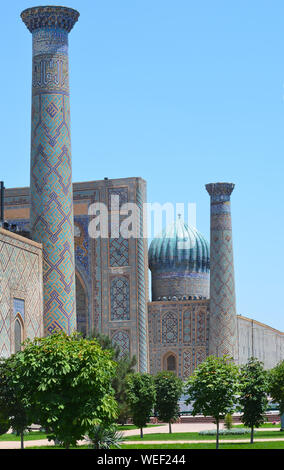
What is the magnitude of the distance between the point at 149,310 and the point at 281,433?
11849 mm

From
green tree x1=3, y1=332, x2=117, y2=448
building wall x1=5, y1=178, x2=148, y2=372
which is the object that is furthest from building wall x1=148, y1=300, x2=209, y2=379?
green tree x1=3, y1=332, x2=117, y2=448

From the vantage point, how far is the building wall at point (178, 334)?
105 ft

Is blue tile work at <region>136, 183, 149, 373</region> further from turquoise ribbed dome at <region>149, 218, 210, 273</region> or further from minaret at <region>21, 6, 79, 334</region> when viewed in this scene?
minaret at <region>21, 6, 79, 334</region>

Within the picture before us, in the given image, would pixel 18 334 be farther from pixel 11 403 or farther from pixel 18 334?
pixel 11 403

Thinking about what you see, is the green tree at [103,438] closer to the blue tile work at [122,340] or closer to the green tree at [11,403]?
the green tree at [11,403]

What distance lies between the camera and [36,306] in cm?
1953

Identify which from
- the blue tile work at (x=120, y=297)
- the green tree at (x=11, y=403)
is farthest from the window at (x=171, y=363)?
the green tree at (x=11, y=403)

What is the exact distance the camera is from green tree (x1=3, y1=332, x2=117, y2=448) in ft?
42.3

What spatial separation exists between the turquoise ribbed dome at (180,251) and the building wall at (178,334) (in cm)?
440

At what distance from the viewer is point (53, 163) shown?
19.6 m

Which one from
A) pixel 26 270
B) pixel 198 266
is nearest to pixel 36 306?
pixel 26 270

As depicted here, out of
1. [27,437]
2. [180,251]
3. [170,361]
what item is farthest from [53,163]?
[180,251]

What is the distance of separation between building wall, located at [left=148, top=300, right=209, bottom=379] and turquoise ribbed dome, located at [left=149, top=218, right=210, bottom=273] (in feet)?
14.4
